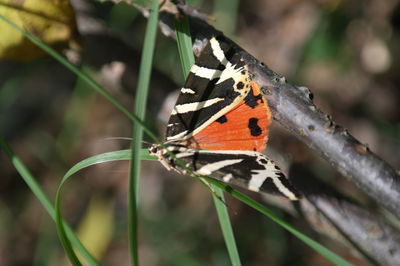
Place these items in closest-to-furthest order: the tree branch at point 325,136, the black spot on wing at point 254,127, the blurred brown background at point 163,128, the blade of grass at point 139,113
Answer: the blade of grass at point 139,113, the tree branch at point 325,136, the black spot on wing at point 254,127, the blurred brown background at point 163,128

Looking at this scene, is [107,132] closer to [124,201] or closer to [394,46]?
[124,201]

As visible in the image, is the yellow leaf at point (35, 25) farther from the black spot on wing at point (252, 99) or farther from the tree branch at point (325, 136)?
the black spot on wing at point (252, 99)

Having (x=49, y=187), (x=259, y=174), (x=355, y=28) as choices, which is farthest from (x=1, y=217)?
(x=355, y=28)

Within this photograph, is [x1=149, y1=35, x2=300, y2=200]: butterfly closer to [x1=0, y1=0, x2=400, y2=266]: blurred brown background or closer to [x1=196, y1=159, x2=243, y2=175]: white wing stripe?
[x1=196, y1=159, x2=243, y2=175]: white wing stripe

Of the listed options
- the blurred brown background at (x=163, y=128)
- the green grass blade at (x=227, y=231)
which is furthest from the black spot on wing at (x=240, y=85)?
the blurred brown background at (x=163, y=128)

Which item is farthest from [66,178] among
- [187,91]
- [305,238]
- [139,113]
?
[305,238]

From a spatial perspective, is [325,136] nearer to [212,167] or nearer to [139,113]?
[212,167]
